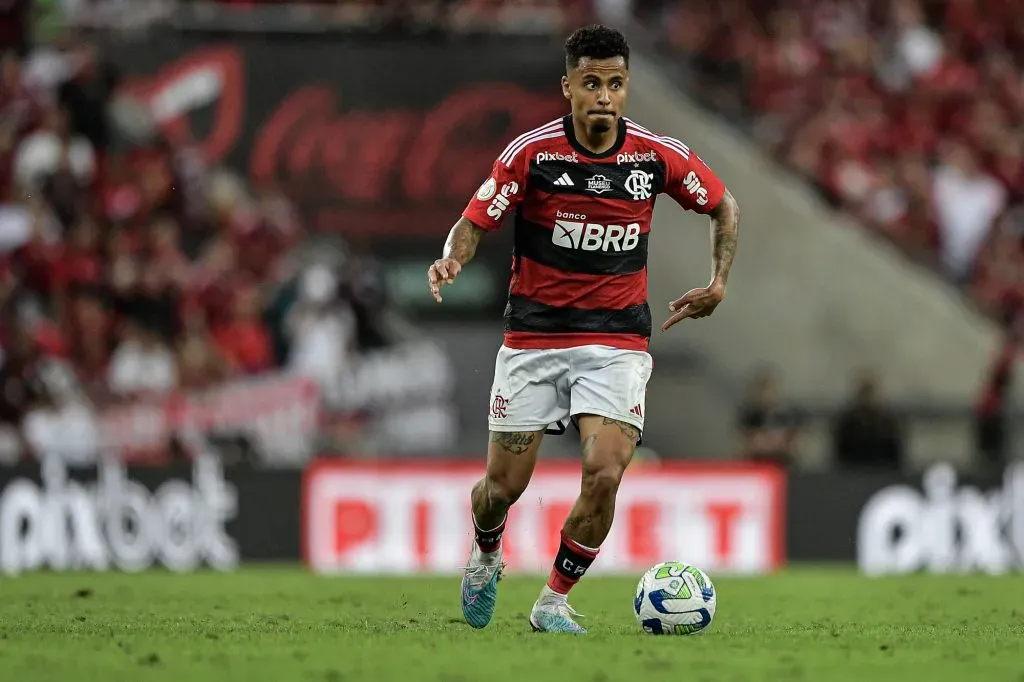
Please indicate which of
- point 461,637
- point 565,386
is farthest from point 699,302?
point 461,637

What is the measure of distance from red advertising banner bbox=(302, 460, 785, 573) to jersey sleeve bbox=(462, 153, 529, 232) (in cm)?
796

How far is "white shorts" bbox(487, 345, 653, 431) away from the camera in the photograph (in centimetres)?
858

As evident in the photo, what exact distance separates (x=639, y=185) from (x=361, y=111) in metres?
12.8

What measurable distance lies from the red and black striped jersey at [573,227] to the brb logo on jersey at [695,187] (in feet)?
0.40

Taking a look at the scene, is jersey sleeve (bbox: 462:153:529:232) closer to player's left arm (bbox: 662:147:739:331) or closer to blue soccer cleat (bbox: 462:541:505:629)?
player's left arm (bbox: 662:147:739:331)

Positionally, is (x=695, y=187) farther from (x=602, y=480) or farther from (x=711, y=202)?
(x=602, y=480)

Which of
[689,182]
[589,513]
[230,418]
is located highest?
[689,182]

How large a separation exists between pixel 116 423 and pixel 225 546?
1.55 m

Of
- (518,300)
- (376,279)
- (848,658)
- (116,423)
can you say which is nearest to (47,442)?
(116,423)

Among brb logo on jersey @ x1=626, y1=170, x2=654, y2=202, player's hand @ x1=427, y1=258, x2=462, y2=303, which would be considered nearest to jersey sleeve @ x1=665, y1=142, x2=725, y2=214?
brb logo on jersey @ x1=626, y1=170, x2=654, y2=202

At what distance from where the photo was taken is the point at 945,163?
21203mm

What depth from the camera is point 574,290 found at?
28.7 ft

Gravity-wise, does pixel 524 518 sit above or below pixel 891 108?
below

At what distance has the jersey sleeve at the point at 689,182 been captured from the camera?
891 cm
